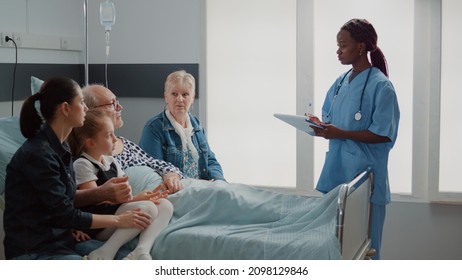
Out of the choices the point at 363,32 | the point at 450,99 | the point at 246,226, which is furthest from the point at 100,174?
the point at 450,99

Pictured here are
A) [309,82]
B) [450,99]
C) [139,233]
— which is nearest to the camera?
[139,233]

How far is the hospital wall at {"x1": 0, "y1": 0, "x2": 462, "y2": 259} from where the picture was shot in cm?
320

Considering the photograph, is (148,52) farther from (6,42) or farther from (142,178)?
(142,178)

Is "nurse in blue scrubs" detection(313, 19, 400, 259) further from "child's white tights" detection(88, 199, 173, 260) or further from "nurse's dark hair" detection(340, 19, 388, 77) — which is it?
"child's white tights" detection(88, 199, 173, 260)

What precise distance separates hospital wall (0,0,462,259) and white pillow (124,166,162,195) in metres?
1.29

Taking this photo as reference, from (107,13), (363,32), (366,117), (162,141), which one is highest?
(107,13)

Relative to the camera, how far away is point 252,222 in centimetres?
207

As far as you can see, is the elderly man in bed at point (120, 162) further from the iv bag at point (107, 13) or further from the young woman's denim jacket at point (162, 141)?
the iv bag at point (107, 13)

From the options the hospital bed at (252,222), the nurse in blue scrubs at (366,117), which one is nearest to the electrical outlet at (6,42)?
the hospital bed at (252,222)

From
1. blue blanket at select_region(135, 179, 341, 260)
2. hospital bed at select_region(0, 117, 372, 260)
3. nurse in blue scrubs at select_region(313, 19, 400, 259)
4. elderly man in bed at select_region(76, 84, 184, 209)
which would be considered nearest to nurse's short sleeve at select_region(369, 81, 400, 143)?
nurse in blue scrubs at select_region(313, 19, 400, 259)

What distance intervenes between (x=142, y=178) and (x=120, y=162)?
0.13 meters

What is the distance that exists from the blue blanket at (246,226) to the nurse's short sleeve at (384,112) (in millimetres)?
489

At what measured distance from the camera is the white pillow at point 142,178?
2.23 meters

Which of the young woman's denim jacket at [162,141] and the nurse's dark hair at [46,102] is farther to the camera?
the young woman's denim jacket at [162,141]
